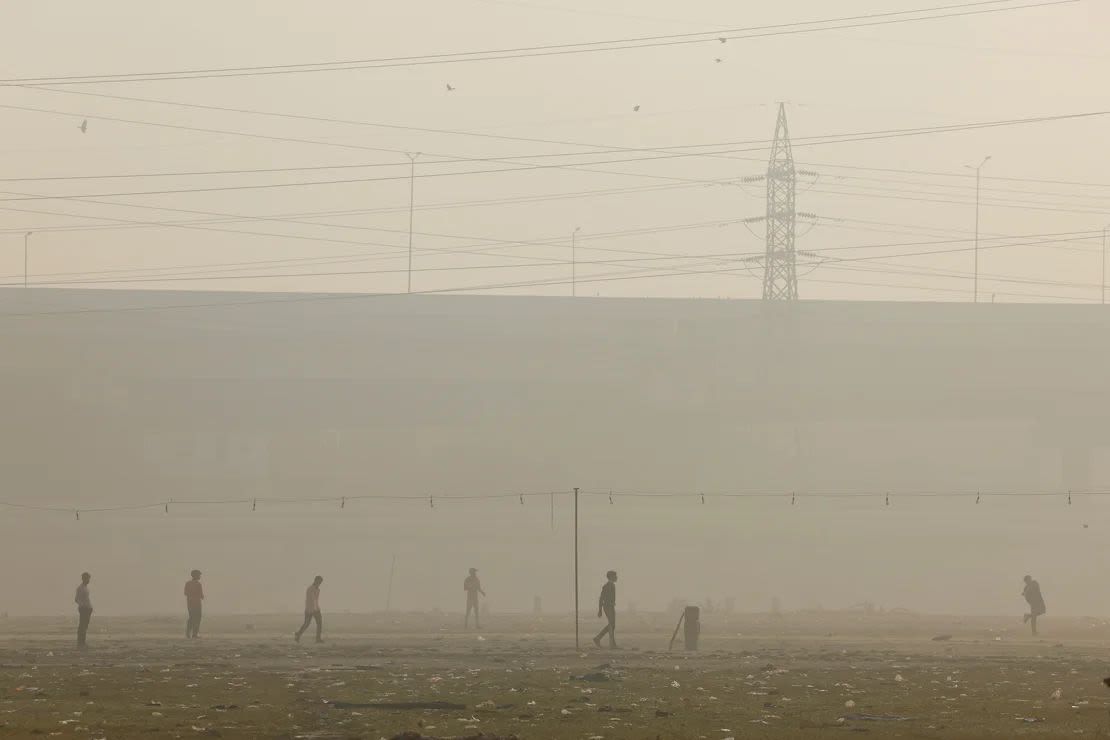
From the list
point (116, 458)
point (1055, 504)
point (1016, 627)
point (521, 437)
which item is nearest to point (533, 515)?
point (521, 437)

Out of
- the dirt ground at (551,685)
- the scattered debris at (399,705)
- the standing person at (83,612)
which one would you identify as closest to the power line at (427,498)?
the dirt ground at (551,685)

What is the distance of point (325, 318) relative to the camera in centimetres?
7506

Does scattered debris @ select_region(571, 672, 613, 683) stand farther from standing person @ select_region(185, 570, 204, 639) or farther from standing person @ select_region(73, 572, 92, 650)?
standing person @ select_region(185, 570, 204, 639)

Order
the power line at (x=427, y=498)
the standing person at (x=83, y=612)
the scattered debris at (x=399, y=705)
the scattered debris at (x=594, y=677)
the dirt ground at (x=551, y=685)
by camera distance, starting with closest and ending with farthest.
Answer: the dirt ground at (x=551, y=685) → the scattered debris at (x=399, y=705) → the scattered debris at (x=594, y=677) → the standing person at (x=83, y=612) → the power line at (x=427, y=498)

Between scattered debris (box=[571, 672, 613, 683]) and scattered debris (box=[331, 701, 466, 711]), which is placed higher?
scattered debris (box=[331, 701, 466, 711])

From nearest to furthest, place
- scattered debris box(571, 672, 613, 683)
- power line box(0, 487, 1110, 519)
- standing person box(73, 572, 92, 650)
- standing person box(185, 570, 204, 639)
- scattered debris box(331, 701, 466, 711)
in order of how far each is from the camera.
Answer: scattered debris box(331, 701, 466, 711)
scattered debris box(571, 672, 613, 683)
standing person box(73, 572, 92, 650)
standing person box(185, 570, 204, 639)
power line box(0, 487, 1110, 519)

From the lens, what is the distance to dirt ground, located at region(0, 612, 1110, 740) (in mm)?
15375

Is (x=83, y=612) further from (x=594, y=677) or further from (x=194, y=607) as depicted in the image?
(x=594, y=677)

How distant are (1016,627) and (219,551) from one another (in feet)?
131

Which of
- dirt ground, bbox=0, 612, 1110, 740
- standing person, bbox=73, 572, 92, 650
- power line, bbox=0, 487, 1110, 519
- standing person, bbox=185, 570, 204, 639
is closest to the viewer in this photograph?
dirt ground, bbox=0, 612, 1110, 740

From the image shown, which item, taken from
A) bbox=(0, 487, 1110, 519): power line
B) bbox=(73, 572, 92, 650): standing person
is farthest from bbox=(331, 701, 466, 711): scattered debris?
bbox=(0, 487, 1110, 519): power line

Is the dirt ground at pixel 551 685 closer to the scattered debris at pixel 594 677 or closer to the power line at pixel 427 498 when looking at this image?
the scattered debris at pixel 594 677

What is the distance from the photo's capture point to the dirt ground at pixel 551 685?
15.4 metres

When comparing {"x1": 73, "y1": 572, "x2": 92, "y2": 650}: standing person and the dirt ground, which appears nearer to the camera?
the dirt ground
